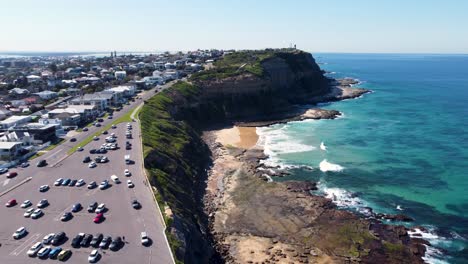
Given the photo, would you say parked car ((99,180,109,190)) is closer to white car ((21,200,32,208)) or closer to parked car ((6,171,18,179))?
white car ((21,200,32,208))

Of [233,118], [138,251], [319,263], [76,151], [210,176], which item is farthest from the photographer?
[233,118]

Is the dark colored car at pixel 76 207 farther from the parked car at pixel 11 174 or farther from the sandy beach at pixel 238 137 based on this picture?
the sandy beach at pixel 238 137

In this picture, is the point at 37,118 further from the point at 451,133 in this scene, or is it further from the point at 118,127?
the point at 451,133

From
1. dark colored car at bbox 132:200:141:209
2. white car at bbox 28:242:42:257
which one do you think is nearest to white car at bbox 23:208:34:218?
white car at bbox 28:242:42:257

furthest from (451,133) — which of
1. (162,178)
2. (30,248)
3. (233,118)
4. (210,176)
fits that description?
(30,248)

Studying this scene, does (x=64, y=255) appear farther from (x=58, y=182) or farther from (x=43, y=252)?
(x=58, y=182)

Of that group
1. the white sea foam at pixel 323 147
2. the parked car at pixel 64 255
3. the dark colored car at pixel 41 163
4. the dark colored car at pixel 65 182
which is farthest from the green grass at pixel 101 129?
the white sea foam at pixel 323 147
